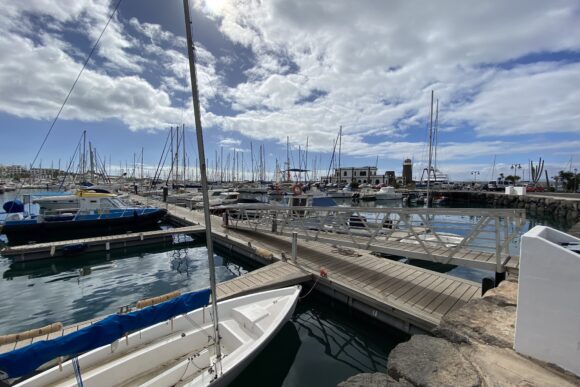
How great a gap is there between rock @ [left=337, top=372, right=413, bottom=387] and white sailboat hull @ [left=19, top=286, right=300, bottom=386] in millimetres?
2341

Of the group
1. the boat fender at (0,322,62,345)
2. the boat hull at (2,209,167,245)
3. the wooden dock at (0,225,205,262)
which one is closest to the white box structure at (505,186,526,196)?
the wooden dock at (0,225,205,262)

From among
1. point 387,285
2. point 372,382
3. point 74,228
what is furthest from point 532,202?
point 74,228

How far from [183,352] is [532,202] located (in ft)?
172

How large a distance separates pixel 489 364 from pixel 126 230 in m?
23.6

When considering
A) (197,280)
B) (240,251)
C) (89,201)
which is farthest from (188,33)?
(89,201)

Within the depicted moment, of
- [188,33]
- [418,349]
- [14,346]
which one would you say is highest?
[188,33]

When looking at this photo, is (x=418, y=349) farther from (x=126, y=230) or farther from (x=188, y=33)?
(x=126, y=230)

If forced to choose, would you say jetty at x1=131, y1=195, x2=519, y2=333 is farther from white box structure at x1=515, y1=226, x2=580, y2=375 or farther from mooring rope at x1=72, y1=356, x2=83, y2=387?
mooring rope at x1=72, y1=356, x2=83, y2=387

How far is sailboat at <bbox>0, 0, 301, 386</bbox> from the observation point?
4.05 metres

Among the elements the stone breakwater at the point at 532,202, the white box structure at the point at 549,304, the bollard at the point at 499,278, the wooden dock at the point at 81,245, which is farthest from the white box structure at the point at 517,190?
the wooden dock at the point at 81,245

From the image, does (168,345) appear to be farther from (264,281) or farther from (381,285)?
(381,285)

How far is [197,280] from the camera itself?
36.4ft

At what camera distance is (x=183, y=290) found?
10.1m

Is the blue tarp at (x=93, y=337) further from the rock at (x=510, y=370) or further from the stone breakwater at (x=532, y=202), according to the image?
the stone breakwater at (x=532, y=202)
